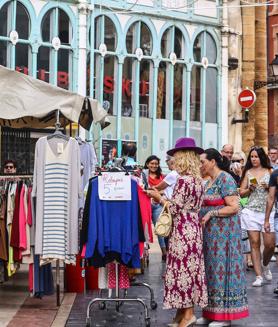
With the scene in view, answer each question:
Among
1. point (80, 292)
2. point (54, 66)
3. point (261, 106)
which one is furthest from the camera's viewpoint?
point (261, 106)

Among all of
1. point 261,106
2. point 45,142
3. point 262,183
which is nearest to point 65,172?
point 45,142

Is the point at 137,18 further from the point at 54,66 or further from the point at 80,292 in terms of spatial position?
the point at 80,292

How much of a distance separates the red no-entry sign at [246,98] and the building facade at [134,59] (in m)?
0.63

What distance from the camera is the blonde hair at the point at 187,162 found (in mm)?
8078

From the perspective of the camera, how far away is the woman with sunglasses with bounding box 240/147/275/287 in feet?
37.4

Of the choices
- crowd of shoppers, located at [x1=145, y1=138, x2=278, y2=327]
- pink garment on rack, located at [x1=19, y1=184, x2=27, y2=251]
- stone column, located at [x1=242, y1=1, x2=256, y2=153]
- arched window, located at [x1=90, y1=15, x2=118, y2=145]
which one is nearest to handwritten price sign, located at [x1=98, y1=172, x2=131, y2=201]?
crowd of shoppers, located at [x1=145, y1=138, x2=278, y2=327]

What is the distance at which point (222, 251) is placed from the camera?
828cm

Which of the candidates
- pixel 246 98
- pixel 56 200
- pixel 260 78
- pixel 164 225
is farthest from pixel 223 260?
pixel 260 78

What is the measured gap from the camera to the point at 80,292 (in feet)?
35.0

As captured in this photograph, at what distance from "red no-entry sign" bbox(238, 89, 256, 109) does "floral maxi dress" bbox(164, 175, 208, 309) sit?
18130 mm

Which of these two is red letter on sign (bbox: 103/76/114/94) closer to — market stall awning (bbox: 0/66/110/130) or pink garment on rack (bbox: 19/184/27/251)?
market stall awning (bbox: 0/66/110/130)

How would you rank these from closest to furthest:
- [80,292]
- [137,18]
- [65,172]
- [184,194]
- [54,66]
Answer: [184,194] → [65,172] → [80,292] → [54,66] → [137,18]

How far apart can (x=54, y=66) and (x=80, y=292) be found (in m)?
12.2

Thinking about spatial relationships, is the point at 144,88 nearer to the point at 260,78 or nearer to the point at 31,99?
the point at 260,78
